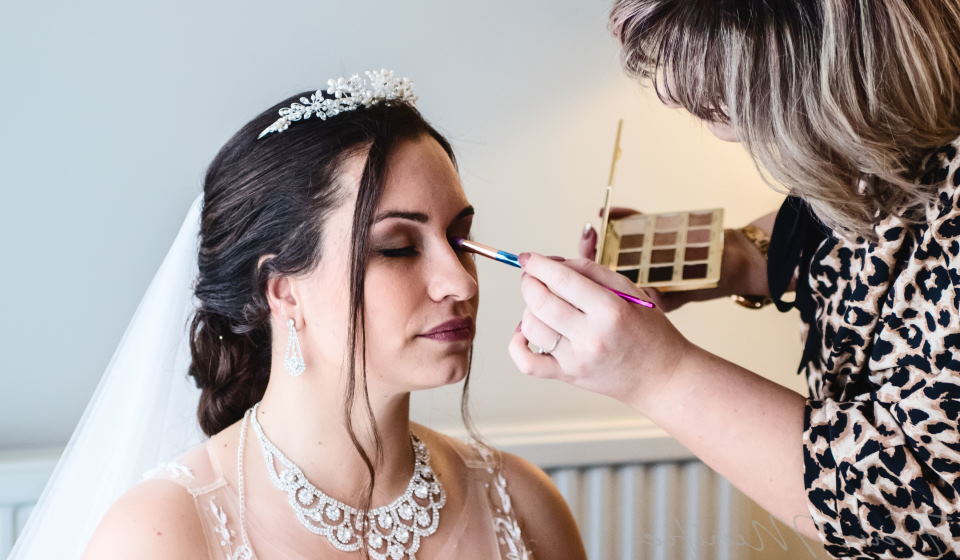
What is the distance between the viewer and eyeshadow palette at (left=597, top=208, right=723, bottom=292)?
1.50 m

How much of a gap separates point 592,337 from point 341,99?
50 cm

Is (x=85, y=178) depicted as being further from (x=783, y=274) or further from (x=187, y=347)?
(x=783, y=274)

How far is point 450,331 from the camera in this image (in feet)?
3.90

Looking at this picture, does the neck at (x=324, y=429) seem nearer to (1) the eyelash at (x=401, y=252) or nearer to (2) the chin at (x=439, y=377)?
(2) the chin at (x=439, y=377)

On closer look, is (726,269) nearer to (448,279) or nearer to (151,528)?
(448,279)

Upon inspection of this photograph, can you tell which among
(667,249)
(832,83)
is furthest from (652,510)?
(832,83)

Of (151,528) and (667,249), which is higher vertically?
(667,249)

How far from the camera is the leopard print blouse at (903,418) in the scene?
96 centimetres

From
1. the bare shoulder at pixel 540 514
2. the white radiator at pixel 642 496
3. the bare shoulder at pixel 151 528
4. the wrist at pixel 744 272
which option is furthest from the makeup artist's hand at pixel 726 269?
the bare shoulder at pixel 151 528

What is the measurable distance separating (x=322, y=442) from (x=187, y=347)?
355 mm

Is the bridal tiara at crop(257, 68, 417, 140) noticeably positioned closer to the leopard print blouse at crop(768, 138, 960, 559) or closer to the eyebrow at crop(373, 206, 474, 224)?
the eyebrow at crop(373, 206, 474, 224)

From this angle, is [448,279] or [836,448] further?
[448,279]

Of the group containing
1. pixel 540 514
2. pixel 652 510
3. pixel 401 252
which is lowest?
pixel 652 510

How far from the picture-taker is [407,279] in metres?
1.17
